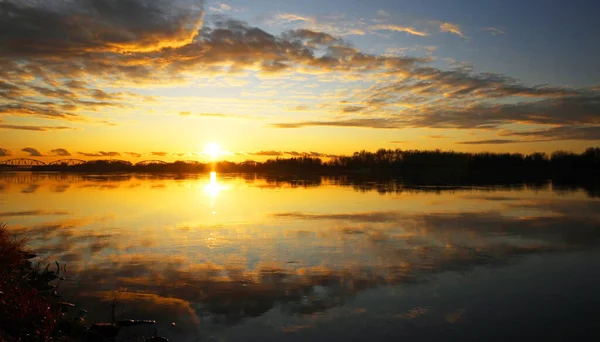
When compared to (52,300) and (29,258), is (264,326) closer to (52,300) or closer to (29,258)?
(52,300)

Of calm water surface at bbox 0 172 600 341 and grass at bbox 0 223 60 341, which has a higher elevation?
grass at bbox 0 223 60 341

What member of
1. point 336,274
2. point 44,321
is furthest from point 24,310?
point 336,274

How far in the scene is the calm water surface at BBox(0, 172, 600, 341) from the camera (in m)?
9.13

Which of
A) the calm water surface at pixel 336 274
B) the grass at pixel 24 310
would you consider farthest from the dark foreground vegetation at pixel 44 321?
the calm water surface at pixel 336 274

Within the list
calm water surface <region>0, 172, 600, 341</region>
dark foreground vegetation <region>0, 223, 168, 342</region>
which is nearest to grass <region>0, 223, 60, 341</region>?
dark foreground vegetation <region>0, 223, 168, 342</region>

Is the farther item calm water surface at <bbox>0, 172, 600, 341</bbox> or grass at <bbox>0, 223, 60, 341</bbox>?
calm water surface at <bbox>0, 172, 600, 341</bbox>

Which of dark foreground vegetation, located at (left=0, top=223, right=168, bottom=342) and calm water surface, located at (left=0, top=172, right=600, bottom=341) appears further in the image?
calm water surface, located at (left=0, top=172, right=600, bottom=341)

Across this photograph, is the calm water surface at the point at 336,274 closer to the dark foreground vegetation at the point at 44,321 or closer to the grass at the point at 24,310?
the dark foreground vegetation at the point at 44,321

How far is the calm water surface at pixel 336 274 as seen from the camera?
9.13 meters

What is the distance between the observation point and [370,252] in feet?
51.3

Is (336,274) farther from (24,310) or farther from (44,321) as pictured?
(24,310)

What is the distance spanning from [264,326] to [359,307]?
2.26m

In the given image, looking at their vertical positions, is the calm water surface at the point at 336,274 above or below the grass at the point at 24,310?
below

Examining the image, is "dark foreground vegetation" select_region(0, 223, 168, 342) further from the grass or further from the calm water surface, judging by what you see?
the calm water surface
